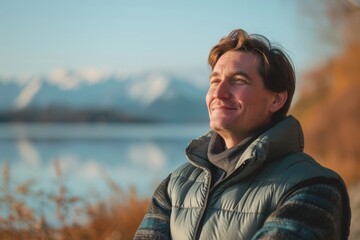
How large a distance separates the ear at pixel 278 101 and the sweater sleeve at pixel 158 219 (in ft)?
1.72

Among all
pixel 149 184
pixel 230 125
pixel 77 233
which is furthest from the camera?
pixel 149 184

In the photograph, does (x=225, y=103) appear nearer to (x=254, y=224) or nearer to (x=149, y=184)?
(x=254, y=224)

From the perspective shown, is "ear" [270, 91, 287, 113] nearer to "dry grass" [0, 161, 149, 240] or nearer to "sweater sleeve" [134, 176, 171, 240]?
"sweater sleeve" [134, 176, 171, 240]

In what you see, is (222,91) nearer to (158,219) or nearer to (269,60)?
(269,60)

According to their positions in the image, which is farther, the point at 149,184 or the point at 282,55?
the point at 149,184

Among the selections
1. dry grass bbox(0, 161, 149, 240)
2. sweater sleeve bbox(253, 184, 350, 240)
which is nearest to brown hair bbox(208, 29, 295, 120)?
sweater sleeve bbox(253, 184, 350, 240)

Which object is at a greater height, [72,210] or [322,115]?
[322,115]

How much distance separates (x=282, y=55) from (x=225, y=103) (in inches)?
11.1

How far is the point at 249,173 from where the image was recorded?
2.31 meters

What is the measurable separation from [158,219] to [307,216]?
66 cm

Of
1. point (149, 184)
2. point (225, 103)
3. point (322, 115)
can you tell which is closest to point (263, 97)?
point (225, 103)

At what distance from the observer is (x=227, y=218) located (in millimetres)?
2266

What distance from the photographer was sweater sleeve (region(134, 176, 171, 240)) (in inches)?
99.1

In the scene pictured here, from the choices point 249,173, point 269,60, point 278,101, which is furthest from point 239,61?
point 249,173
